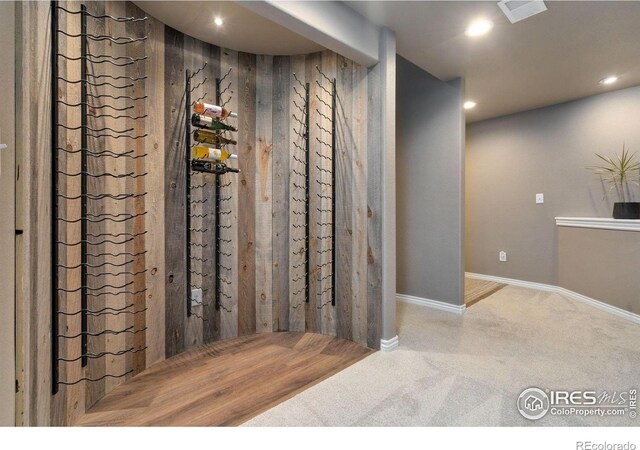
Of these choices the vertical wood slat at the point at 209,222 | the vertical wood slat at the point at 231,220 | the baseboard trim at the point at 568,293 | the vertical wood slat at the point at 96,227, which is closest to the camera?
the vertical wood slat at the point at 96,227

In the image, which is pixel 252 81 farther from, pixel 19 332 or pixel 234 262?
pixel 19 332

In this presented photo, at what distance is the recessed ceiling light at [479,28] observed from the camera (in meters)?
2.19

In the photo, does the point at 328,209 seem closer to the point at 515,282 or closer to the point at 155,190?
the point at 155,190

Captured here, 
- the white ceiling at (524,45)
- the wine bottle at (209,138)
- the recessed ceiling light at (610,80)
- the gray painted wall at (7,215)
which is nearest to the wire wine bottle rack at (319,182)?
the wine bottle at (209,138)

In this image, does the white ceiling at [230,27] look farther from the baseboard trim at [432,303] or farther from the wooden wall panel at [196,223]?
the baseboard trim at [432,303]

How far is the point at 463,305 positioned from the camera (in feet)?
10.4

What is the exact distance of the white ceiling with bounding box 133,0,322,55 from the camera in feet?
6.39

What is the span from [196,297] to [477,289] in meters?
3.18

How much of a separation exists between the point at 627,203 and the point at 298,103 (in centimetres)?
314

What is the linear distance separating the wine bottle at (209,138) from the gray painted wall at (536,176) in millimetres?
3453

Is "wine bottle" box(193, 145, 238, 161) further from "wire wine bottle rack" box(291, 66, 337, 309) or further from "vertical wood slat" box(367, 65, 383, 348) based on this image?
"vertical wood slat" box(367, 65, 383, 348)

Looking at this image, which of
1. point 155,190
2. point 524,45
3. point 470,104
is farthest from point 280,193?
point 470,104

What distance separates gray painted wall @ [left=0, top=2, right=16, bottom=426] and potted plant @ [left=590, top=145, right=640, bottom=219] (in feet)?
14.3
